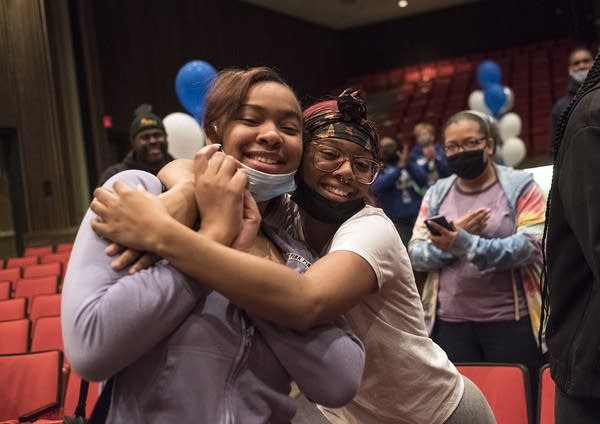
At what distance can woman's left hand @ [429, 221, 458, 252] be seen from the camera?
2.29m

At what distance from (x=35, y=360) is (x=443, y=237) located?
162cm

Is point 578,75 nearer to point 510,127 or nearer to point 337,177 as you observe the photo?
point 337,177

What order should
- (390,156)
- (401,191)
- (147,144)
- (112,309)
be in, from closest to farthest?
(112,309) < (147,144) < (401,191) < (390,156)

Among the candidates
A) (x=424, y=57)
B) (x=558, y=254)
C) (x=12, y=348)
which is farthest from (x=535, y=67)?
(x=558, y=254)

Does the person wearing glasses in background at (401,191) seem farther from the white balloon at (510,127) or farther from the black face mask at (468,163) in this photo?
the white balloon at (510,127)

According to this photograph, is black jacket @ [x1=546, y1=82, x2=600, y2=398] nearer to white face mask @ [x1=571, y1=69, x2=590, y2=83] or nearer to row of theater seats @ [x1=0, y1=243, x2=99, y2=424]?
row of theater seats @ [x1=0, y1=243, x2=99, y2=424]

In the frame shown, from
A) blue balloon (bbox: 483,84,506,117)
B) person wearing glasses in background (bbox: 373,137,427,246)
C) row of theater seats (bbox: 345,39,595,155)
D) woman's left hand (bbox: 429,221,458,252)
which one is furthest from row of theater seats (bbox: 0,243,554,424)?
row of theater seats (bbox: 345,39,595,155)

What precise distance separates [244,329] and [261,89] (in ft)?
1.43

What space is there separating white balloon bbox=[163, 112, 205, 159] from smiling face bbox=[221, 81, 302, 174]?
4091 millimetres

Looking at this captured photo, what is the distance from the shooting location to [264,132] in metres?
1.14

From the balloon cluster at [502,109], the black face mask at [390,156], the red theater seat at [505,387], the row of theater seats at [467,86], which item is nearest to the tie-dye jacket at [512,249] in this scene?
the red theater seat at [505,387]

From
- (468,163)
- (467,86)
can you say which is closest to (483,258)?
(468,163)

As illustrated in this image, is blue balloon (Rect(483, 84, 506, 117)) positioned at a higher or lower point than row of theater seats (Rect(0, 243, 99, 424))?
higher

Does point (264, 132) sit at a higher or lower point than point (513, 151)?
higher
